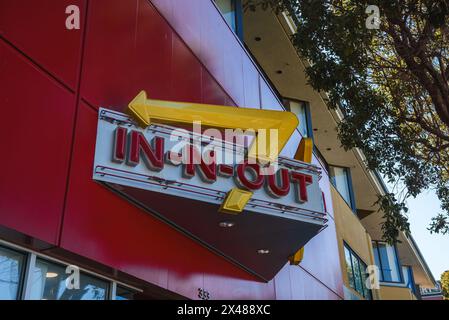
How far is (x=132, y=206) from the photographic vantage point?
6895mm

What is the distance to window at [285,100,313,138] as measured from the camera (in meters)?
18.9

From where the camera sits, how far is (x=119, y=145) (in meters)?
6.66

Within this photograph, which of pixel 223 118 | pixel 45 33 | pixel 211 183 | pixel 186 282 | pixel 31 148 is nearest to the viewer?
pixel 31 148

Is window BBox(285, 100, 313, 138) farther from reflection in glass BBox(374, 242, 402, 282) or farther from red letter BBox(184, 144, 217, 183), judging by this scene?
reflection in glass BBox(374, 242, 402, 282)

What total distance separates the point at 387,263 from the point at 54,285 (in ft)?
86.3

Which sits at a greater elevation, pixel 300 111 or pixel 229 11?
pixel 300 111

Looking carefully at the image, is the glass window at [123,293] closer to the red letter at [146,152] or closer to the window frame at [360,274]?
the red letter at [146,152]

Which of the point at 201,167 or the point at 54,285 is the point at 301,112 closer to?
the point at 201,167

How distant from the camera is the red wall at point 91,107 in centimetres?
522

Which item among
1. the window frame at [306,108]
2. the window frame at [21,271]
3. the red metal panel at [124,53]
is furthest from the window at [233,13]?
the window frame at [21,271]

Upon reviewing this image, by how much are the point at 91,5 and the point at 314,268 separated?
31.2 feet

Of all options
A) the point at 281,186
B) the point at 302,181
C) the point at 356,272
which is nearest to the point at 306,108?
the point at 356,272

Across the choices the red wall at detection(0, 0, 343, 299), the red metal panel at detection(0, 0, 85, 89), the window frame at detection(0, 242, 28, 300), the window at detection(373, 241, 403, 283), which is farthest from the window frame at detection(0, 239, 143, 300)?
the window at detection(373, 241, 403, 283)

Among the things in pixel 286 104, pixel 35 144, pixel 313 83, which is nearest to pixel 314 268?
pixel 313 83
